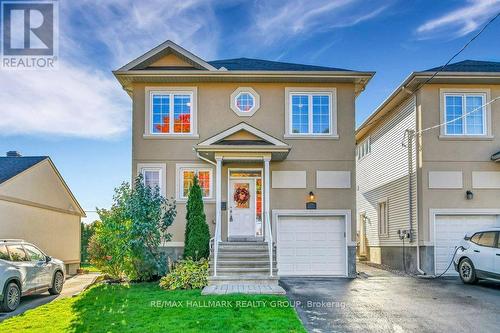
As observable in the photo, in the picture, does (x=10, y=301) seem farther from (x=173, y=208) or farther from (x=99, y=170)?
(x=99, y=170)

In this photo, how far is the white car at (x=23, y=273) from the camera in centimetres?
959

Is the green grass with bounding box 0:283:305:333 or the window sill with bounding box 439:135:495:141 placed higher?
the window sill with bounding box 439:135:495:141

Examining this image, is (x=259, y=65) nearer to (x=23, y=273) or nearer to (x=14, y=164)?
Result: (x=14, y=164)

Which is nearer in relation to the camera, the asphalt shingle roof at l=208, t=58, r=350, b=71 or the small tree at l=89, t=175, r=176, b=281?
the small tree at l=89, t=175, r=176, b=281

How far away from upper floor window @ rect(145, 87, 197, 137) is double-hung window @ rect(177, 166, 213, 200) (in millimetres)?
1152

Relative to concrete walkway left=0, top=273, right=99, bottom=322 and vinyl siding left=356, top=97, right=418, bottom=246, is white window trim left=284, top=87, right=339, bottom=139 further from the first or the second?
concrete walkway left=0, top=273, right=99, bottom=322

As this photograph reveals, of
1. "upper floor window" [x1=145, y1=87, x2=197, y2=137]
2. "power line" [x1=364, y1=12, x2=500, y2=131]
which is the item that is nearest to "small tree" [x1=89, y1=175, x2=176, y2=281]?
"upper floor window" [x1=145, y1=87, x2=197, y2=137]

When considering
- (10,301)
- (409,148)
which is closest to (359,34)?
(409,148)

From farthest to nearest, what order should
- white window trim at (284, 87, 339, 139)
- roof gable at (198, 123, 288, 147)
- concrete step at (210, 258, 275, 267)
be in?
white window trim at (284, 87, 339, 139) < roof gable at (198, 123, 288, 147) < concrete step at (210, 258, 275, 267)

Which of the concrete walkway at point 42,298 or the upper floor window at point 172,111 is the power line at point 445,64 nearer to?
the upper floor window at point 172,111

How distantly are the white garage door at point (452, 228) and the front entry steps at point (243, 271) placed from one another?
561 centimetres

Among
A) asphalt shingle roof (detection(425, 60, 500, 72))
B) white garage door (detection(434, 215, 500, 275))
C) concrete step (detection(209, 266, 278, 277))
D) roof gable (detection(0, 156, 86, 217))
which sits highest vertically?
asphalt shingle roof (detection(425, 60, 500, 72))

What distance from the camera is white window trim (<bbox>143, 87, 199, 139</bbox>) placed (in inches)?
576

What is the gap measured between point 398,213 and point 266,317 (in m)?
10.1
